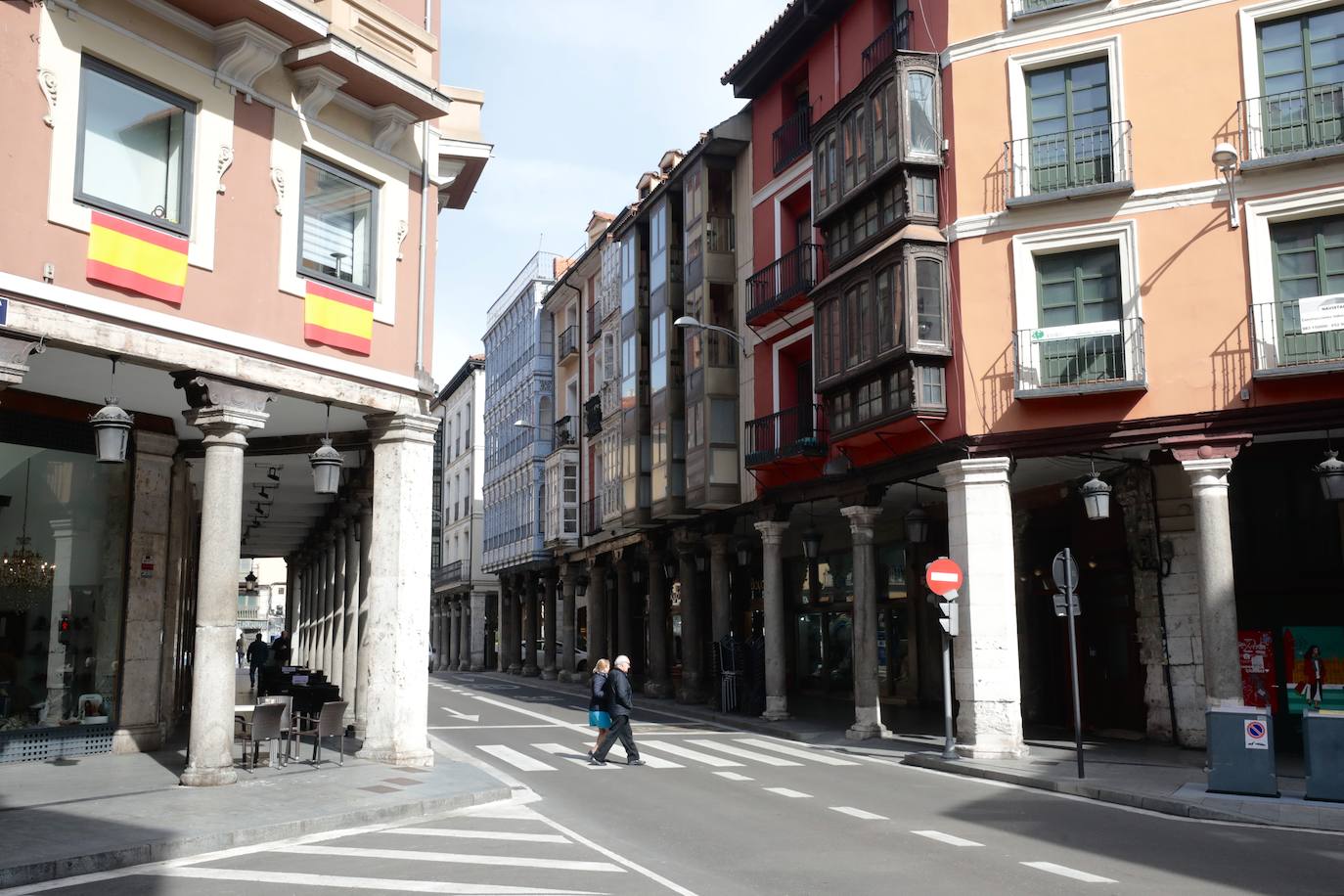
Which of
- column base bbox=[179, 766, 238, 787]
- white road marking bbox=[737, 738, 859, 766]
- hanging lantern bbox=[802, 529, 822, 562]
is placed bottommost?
white road marking bbox=[737, 738, 859, 766]

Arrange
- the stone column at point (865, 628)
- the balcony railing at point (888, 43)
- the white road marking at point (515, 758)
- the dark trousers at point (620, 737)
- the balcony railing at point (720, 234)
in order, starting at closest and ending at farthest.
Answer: the white road marking at point (515, 758) < the dark trousers at point (620, 737) < the balcony railing at point (888, 43) < the stone column at point (865, 628) < the balcony railing at point (720, 234)

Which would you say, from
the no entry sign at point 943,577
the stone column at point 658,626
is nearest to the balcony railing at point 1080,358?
the no entry sign at point 943,577

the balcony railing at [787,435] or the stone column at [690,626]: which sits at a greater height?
the balcony railing at [787,435]

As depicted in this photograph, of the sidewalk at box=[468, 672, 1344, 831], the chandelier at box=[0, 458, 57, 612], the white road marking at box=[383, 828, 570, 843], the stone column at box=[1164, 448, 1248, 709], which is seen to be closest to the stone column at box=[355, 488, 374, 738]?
the chandelier at box=[0, 458, 57, 612]

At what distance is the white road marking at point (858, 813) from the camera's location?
12906 millimetres

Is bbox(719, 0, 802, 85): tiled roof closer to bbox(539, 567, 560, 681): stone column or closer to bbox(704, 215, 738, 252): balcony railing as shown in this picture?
bbox(704, 215, 738, 252): balcony railing

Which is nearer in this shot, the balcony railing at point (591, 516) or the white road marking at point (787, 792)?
the white road marking at point (787, 792)

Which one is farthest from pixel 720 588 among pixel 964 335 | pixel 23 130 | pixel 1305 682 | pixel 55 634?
pixel 23 130

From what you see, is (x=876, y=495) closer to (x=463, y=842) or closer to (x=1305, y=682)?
(x=1305, y=682)

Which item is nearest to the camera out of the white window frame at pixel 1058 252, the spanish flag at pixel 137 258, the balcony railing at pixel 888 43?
the spanish flag at pixel 137 258

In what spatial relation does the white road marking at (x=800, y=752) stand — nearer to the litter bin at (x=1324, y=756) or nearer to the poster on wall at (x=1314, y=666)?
the litter bin at (x=1324, y=756)

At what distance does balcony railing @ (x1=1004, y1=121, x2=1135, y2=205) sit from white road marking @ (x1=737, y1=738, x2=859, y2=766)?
972 cm

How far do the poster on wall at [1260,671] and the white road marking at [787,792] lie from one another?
916 cm

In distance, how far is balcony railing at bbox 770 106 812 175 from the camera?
26.9m
